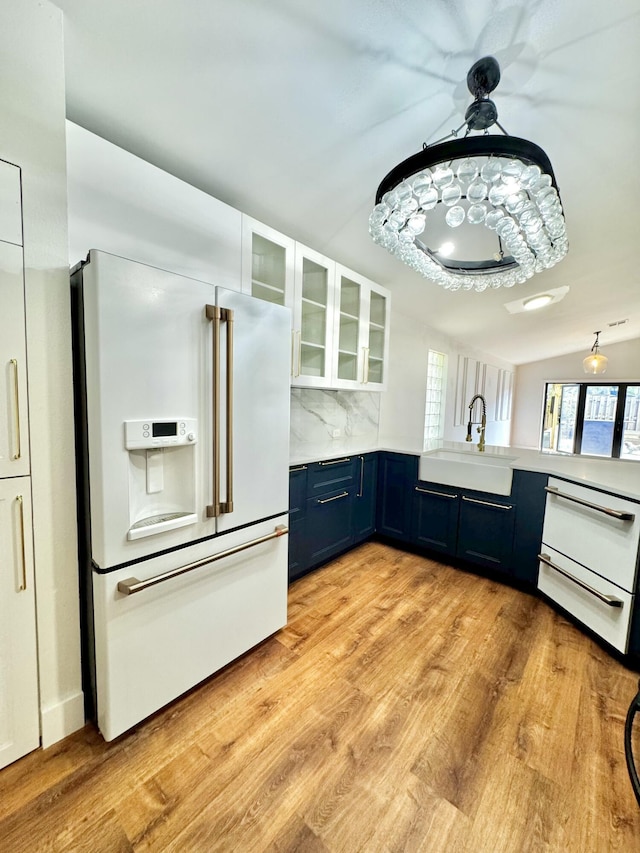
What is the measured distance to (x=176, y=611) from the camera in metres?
1.45

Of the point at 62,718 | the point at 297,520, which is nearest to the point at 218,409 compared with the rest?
the point at 297,520

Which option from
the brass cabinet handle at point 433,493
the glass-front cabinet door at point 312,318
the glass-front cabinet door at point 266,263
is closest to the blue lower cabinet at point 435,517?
the brass cabinet handle at point 433,493

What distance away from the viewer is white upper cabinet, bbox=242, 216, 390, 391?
205cm

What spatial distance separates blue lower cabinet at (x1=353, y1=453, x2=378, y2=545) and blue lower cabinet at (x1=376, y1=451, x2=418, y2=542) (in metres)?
0.07

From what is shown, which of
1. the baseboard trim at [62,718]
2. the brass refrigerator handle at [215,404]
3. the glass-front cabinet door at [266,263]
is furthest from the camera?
the glass-front cabinet door at [266,263]

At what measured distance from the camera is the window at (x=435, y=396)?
4.52 meters

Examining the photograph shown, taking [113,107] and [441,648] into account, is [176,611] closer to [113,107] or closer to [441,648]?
[441,648]

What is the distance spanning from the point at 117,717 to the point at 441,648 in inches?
62.1

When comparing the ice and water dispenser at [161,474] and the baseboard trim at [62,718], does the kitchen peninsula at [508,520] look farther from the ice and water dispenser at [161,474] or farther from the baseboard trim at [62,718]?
the baseboard trim at [62,718]

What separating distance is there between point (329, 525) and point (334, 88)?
2.52m

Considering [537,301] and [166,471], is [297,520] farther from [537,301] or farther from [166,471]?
[537,301]

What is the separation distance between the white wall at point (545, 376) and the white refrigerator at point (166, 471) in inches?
294

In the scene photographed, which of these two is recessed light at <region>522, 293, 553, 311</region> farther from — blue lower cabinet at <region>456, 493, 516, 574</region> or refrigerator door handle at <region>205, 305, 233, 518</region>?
refrigerator door handle at <region>205, 305, 233, 518</region>

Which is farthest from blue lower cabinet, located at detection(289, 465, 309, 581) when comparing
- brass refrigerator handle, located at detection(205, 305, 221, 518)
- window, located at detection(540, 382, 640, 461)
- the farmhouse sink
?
window, located at detection(540, 382, 640, 461)
